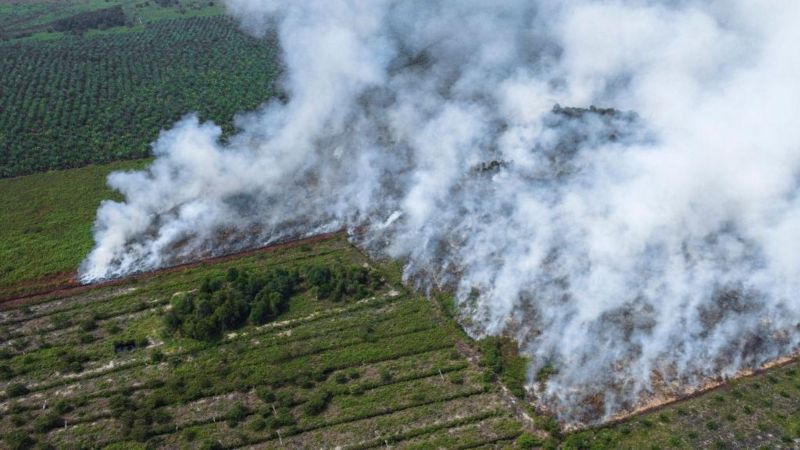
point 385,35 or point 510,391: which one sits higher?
point 385,35

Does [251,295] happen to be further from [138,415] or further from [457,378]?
[457,378]

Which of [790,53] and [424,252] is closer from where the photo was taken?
[424,252]

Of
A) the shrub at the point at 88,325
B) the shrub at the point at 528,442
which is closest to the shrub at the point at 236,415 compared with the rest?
the shrub at the point at 88,325

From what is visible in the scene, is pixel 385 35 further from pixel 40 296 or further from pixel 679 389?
pixel 679 389

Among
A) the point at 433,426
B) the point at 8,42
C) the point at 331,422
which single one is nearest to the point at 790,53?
the point at 433,426

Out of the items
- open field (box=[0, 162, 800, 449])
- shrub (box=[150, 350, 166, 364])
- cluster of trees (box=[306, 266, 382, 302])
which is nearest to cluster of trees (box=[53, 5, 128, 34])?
open field (box=[0, 162, 800, 449])

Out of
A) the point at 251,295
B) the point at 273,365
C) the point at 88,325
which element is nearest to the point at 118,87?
the point at 88,325

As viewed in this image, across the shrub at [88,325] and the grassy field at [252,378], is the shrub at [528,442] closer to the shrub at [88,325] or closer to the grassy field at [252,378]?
the grassy field at [252,378]
